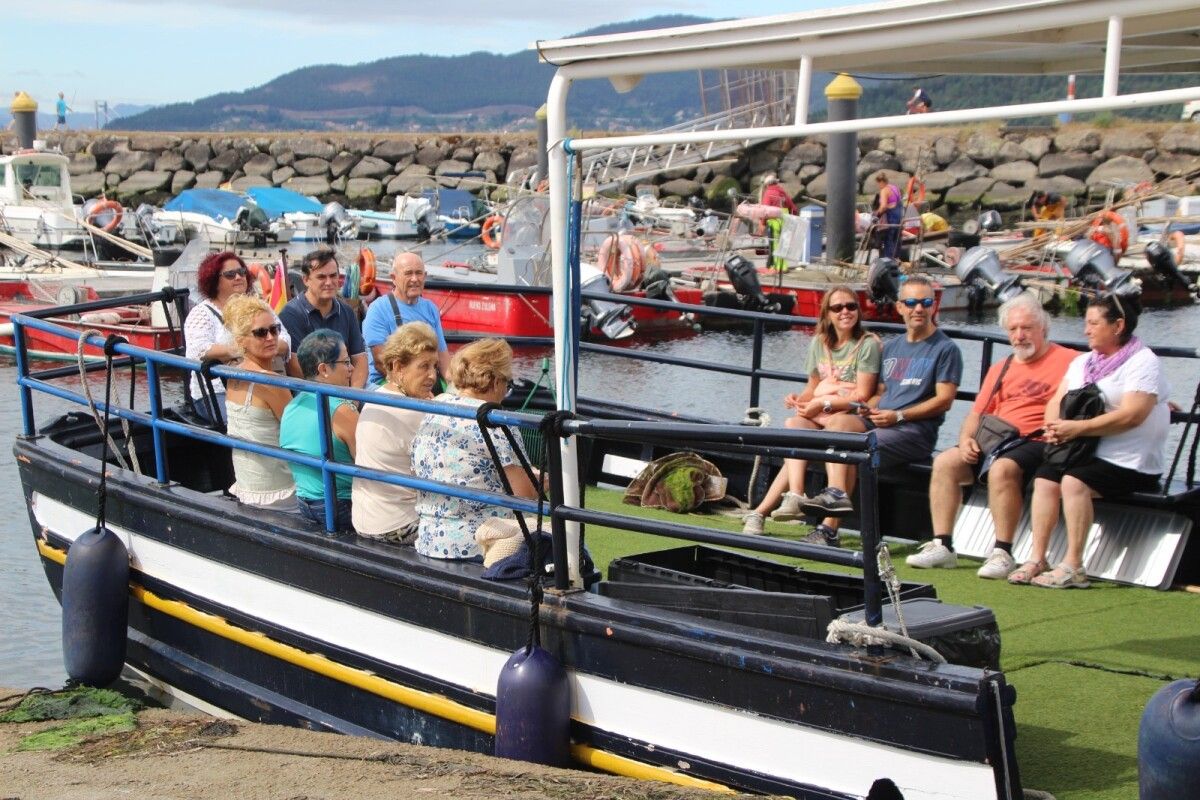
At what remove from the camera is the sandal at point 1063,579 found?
657 centimetres

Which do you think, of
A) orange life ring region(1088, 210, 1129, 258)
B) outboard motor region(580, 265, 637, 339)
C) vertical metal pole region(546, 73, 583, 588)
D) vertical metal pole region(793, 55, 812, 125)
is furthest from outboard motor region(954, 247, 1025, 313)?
vertical metal pole region(793, 55, 812, 125)

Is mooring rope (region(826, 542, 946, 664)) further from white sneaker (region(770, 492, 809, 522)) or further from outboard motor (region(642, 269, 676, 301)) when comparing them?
outboard motor (region(642, 269, 676, 301))

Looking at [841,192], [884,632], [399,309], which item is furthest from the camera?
[841,192]

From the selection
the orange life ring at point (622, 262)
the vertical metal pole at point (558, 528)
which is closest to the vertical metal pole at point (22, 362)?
the vertical metal pole at point (558, 528)

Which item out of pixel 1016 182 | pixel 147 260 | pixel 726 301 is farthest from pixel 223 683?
pixel 1016 182

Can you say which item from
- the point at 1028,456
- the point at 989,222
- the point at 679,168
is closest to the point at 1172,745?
the point at 1028,456

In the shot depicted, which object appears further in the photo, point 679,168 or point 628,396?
point 679,168

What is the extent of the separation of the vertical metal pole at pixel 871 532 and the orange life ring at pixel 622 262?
2053 cm

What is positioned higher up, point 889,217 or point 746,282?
point 889,217

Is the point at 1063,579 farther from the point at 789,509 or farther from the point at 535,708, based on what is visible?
the point at 535,708

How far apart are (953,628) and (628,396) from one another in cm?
1530

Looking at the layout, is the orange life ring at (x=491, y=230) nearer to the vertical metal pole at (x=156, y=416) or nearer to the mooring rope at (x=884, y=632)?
the vertical metal pole at (x=156, y=416)

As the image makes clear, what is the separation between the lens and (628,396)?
19859mm

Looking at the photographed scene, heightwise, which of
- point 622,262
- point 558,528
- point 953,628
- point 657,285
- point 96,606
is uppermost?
point 558,528
